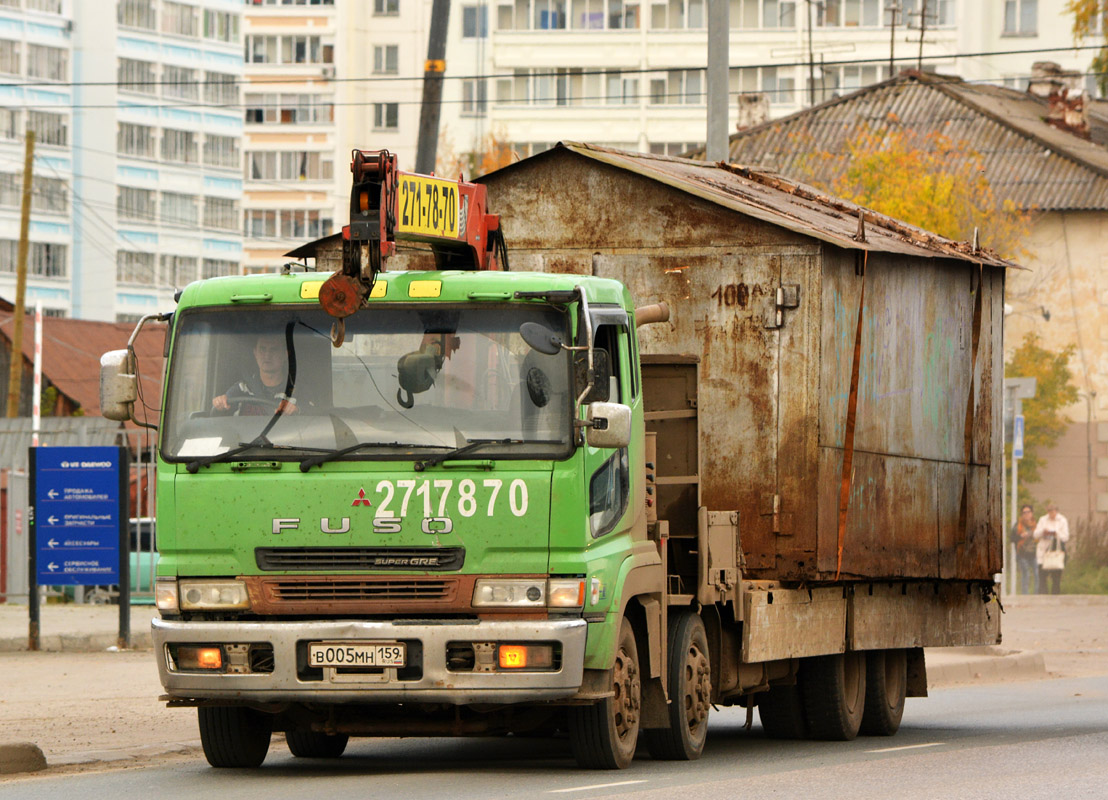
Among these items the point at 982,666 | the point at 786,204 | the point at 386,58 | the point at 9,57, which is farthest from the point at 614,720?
the point at 386,58

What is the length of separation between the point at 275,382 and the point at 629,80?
74.1 m

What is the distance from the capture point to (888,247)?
1495cm

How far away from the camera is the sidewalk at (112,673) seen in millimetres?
13984

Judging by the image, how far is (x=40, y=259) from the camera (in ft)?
293

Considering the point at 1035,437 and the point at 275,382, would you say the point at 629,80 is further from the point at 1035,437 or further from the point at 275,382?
the point at 275,382

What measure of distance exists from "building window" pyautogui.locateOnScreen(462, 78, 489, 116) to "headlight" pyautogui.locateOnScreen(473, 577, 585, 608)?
244 feet

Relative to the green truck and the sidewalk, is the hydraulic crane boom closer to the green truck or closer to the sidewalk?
the green truck

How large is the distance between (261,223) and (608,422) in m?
94.1

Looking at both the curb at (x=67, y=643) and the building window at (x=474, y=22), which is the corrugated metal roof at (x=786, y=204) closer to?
the curb at (x=67, y=643)

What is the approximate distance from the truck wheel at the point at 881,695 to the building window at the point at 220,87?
83.6 metres

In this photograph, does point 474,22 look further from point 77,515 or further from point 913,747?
point 913,747

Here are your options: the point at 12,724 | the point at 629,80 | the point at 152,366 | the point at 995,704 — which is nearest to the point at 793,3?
the point at 629,80

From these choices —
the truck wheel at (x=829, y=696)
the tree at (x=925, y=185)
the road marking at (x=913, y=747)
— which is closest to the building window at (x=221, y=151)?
the tree at (x=925, y=185)

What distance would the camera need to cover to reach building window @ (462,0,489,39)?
85500mm
